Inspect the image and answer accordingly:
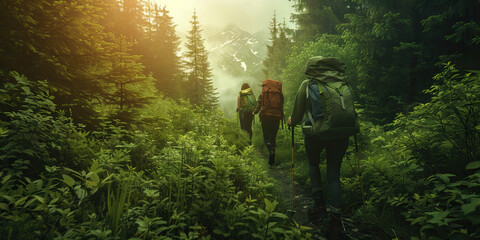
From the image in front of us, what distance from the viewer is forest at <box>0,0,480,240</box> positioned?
1857 mm

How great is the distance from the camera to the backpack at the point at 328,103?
278cm

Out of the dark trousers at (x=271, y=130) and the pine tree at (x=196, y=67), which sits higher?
the pine tree at (x=196, y=67)

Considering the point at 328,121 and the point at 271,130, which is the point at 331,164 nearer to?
the point at 328,121

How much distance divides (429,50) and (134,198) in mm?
12228

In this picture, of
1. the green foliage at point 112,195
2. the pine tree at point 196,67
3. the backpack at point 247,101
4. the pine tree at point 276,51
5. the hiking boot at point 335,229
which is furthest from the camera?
the pine tree at point 276,51

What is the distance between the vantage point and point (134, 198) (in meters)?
2.48

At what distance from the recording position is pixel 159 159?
3516mm

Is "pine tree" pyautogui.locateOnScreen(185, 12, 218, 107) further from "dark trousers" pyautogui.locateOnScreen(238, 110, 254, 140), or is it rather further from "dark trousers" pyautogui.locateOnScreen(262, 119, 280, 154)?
"dark trousers" pyautogui.locateOnScreen(262, 119, 280, 154)

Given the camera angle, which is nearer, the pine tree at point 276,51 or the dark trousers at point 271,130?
the dark trousers at point 271,130

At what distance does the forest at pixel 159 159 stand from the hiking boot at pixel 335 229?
0.47ft

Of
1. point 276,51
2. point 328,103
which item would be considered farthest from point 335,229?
point 276,51

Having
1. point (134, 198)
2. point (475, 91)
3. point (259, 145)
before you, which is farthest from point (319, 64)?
point (259, 145)

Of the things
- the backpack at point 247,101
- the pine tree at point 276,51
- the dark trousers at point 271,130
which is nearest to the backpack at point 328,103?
the dark trousers at point 271,130

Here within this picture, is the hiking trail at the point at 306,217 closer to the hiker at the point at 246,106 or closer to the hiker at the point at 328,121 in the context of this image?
the hiker at the point at 328,121
